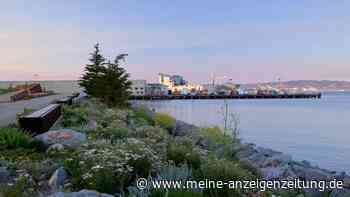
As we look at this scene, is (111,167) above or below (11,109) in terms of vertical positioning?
below

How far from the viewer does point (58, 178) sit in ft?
17.1

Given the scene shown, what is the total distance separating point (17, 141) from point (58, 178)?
8.79ft

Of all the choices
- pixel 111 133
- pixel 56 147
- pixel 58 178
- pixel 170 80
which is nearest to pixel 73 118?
pixel 111 133

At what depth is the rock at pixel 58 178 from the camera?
16.8 ft

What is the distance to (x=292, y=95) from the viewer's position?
137m

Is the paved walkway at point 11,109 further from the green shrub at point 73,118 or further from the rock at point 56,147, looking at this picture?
the rock at point 56,147

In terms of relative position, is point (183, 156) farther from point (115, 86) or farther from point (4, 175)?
point (115, 86)

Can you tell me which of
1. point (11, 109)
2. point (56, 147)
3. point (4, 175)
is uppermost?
point (11, 109)

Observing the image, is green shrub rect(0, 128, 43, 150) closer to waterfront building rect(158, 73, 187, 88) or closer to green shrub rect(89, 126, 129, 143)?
green shrub rect(89, 126, 129, 143)

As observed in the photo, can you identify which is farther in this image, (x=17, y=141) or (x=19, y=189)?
(x=17, y=141)

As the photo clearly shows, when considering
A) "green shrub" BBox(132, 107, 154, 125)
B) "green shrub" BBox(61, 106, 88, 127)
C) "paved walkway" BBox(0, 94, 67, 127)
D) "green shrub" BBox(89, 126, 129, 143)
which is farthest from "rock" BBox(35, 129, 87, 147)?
"green shrub" BBox(132, 107, 154, 125)

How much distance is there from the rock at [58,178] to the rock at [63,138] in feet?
6.04

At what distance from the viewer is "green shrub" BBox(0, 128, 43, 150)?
7.37 metres

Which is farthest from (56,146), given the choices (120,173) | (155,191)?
(155,191)
